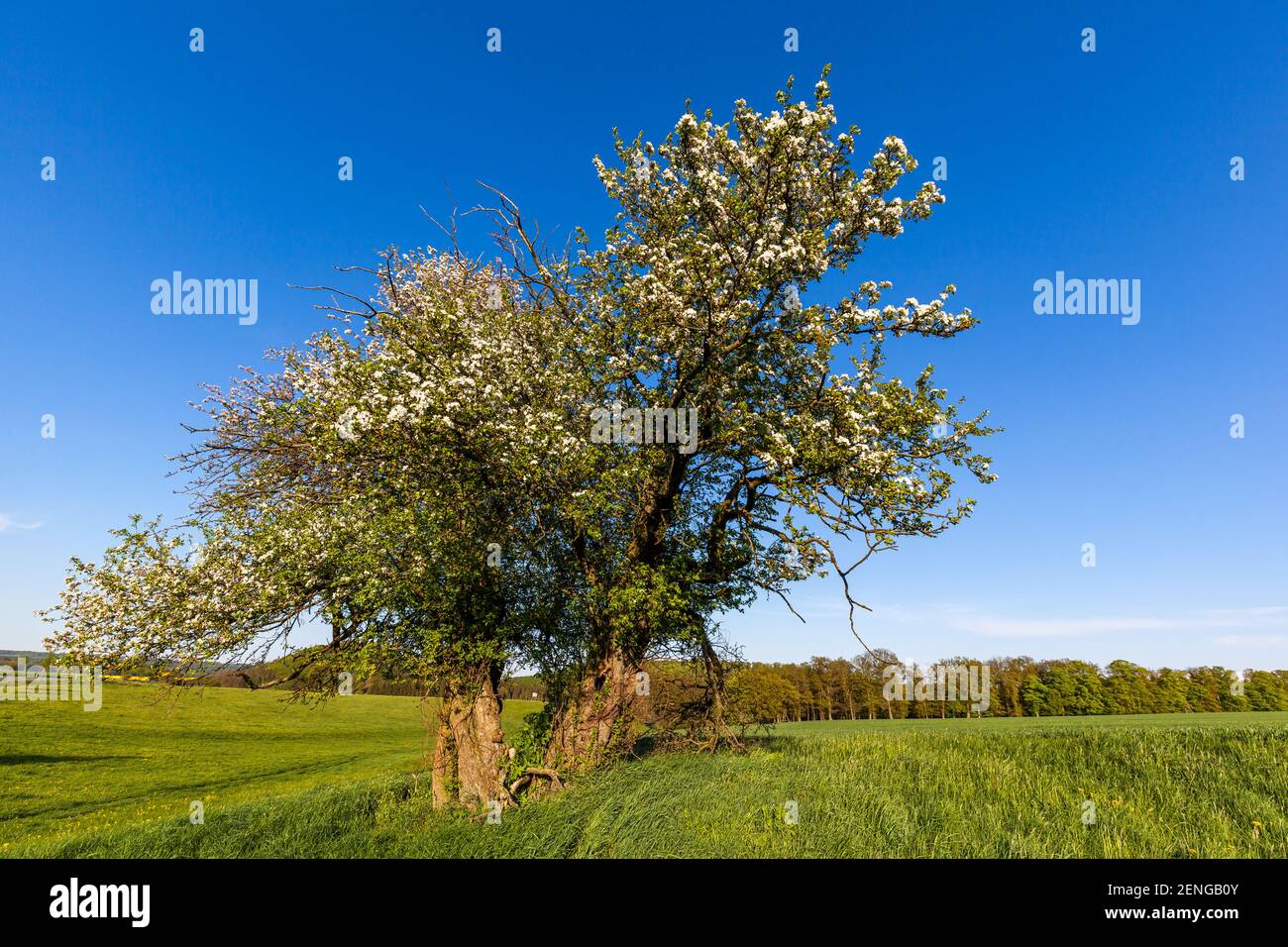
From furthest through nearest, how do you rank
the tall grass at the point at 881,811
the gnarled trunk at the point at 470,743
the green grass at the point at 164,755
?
the green grass at the point at 164,755 → the gnarled trunk at the point at 470,743 → the tall grass at the point at 881,811


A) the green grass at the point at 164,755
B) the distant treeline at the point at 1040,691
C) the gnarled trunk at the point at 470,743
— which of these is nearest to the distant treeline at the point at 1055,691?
the distant treeline at the point at 1040,691

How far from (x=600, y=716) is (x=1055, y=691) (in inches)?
3018

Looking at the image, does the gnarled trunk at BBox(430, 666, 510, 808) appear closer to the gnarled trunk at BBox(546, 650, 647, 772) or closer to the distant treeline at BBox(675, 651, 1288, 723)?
the gnarled trunk at BBox(546, 650, 647, 772)

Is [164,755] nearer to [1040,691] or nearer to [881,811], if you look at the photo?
[881,811]

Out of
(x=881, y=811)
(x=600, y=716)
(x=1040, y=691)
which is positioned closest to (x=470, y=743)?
(x=600, y=716)

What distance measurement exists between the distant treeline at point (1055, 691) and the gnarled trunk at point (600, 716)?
143 ft

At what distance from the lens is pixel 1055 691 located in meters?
71.6

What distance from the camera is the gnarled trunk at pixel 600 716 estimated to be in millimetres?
14914

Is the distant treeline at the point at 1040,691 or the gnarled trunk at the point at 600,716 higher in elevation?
the gnarled trunk at the point at 600,716

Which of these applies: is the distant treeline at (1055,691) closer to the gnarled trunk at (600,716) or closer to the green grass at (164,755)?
the green grass at (164,755)

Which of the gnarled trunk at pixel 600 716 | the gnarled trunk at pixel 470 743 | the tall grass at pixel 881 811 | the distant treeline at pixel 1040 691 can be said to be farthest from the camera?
the distant treeline at pixel 1040 691
